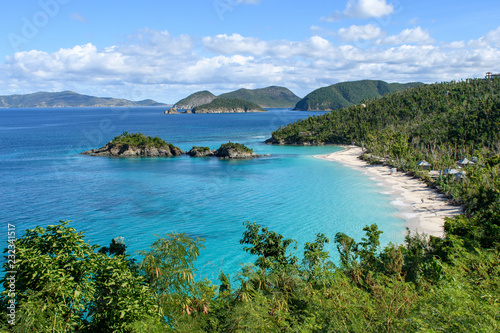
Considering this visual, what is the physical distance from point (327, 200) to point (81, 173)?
150 ft

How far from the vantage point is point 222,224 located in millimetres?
34750

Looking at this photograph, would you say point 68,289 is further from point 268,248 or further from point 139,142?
point 139,142

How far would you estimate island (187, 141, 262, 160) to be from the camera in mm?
79219

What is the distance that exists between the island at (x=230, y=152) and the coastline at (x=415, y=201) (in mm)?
26260

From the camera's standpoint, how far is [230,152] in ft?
262

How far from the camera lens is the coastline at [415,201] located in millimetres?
32969

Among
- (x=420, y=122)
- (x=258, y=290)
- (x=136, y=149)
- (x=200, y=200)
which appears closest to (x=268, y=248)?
(x=258, y=290)

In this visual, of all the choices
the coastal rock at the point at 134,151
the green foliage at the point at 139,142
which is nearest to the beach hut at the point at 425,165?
the coastal rock at the point at 134,151

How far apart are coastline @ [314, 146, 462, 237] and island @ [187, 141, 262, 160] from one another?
86.2 feet

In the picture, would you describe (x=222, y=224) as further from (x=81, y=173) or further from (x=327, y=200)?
(x=81, y=173)

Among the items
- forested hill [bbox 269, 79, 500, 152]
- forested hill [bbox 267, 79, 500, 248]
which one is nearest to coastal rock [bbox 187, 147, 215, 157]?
forested hill [bbox 267, 79, 500, 248]

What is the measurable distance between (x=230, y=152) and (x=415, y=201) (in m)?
47.0

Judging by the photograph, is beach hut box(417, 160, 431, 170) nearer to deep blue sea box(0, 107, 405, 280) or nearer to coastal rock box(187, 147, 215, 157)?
deep blue sea box(0, 107, 405, 280)

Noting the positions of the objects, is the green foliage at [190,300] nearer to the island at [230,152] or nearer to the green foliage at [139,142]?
the island at [230,152]
